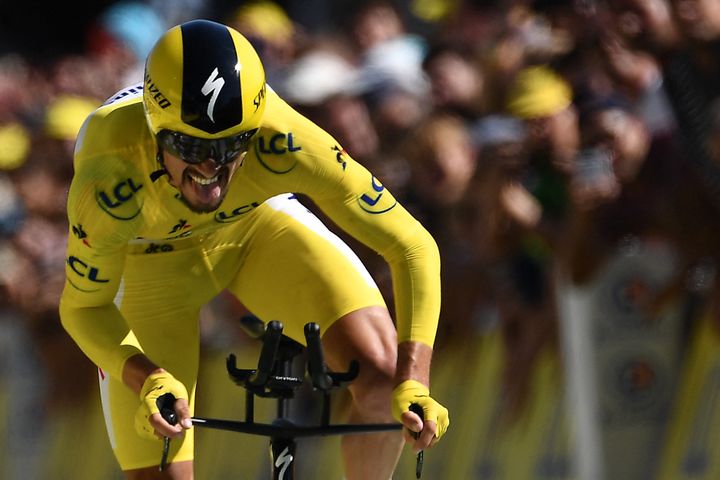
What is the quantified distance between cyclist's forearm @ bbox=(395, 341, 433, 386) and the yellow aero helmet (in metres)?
0.98

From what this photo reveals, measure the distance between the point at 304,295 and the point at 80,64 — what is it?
13.8 feet

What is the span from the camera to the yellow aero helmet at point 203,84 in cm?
540

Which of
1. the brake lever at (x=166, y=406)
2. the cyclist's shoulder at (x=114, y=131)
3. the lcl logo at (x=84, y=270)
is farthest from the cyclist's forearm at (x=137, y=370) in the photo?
the cyclist's shoulder at (x=114, y=131)

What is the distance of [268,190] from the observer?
19.6ft

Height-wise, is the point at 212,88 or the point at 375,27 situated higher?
the point at 212,88

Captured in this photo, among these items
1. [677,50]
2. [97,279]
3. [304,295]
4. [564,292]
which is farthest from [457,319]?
[97,279]

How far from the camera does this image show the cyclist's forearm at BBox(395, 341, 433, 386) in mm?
5750

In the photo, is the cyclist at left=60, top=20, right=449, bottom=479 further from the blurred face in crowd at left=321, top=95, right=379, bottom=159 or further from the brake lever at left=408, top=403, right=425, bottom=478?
the blurred face in crowd at left=321, top=95, right=379, bottom=159

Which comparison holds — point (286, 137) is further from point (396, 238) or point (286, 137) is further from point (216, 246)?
point (216, 246)

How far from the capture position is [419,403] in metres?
5.54

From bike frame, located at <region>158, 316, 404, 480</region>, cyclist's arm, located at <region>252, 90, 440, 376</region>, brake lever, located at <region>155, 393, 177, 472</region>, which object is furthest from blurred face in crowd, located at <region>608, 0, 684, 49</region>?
brake lever, located at <region>155, 393, 177, 472</region>

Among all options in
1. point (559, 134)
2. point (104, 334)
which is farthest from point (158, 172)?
Result: point (559, 134)

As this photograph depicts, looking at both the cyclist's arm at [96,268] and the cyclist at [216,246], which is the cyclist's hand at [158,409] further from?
the cyclist's arm at [96,268]

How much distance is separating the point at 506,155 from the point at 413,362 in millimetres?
2717
